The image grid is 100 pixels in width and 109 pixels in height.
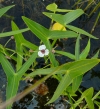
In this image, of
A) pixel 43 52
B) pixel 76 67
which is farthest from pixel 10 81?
pixel 76 67

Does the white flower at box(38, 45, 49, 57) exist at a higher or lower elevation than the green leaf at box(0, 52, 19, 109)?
higher

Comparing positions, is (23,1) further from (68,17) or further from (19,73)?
(19,73)

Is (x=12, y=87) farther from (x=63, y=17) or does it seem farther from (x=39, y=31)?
(x=63, y=17)

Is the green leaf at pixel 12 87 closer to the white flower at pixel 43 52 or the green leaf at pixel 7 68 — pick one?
the green leaf at pixel 7 68

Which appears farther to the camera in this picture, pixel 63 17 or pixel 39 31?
pixel 63 17

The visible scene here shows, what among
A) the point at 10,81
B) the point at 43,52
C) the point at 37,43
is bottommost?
the point at 37,43

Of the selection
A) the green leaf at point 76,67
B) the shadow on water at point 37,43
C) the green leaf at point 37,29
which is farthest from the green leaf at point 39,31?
the shadow on water at point 37,43

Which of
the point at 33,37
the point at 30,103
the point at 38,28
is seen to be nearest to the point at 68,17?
the point at 38,28

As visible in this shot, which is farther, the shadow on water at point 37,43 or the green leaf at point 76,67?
the shadow on water at point 37,43

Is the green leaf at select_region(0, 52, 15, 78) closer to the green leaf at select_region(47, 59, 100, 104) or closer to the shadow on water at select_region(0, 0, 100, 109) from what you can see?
the green leaf at select_region(47, 59, 100, 104)

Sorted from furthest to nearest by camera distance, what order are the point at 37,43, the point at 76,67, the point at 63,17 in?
the point at 37,43 < the point at 63,17 < the point at 76,67

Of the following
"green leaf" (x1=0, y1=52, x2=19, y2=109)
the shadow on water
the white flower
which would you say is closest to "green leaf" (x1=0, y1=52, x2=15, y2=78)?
"green leaf" (x1=0, y1=52, x2=19, y2=109)

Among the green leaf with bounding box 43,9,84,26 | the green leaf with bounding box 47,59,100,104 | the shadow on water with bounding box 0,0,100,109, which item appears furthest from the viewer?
the shadow on water with bounding box 0,0,100,109
